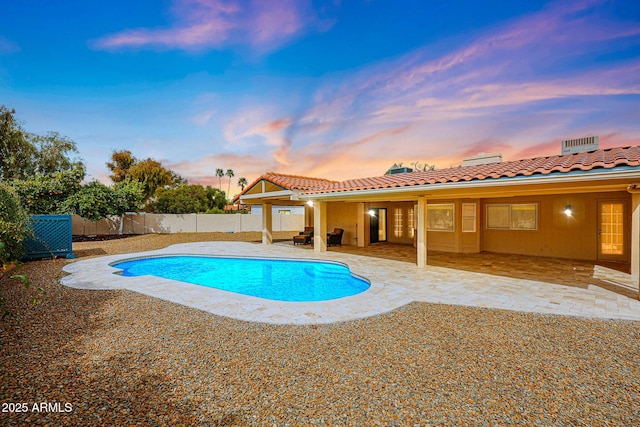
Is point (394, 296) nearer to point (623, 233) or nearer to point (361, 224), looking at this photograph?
point (361, 224)

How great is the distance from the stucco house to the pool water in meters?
2.67

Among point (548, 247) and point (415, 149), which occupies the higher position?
point (415, 149)

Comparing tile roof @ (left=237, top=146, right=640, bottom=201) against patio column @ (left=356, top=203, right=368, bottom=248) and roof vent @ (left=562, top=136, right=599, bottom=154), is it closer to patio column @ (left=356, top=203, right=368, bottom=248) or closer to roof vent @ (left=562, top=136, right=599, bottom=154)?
roof vent @ (left=562, top=136, right=599, bottom=154)

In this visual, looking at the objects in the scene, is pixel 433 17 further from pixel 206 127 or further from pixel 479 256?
pixel 206 127

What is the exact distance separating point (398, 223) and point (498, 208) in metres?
5.26

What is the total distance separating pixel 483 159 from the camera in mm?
14336

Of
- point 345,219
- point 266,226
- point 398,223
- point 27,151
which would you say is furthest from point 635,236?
point 27,151

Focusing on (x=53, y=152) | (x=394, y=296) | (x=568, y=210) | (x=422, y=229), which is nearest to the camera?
(x=394, y=296)

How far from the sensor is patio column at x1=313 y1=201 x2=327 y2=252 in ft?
44.2

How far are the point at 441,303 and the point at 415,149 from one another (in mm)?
12124

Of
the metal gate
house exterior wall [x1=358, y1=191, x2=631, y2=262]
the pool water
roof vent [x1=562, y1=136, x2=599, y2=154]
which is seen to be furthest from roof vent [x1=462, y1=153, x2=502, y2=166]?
the metal gate

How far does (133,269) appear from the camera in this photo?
11.6m

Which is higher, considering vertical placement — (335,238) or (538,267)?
(335,238)

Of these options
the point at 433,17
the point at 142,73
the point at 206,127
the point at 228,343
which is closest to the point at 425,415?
the point at 228,343
